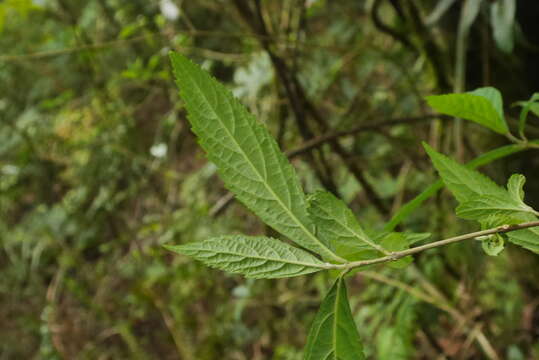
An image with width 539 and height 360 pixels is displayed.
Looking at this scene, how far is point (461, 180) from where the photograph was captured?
0.37 metres

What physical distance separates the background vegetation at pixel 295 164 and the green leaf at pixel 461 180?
0.37 m

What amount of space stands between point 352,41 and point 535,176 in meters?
1.57

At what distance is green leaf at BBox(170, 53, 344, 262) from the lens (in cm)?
33

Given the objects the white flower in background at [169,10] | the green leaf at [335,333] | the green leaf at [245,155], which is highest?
the white flower in background at [169,10]

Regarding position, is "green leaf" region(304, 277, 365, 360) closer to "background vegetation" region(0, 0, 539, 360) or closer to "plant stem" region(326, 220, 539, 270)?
"plant stem" region(326, 220, 539, 270)

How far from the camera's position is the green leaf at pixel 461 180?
359mm

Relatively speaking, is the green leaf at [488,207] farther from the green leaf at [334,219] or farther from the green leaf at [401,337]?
→ the green leaf at [401,337]

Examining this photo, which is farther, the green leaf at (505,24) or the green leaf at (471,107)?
the green leaf at (505,24)

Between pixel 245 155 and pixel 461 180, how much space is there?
153mm

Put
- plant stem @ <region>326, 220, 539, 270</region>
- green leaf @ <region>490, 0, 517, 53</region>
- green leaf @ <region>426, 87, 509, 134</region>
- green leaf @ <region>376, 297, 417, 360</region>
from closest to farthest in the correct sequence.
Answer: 1. plant stem @ <region>326, 220, 539, 270</region>
2. green leaf @ <region>426, 87, 509, 134</region>
3. green leaf @ <region>490, 0, 517, 53</region>
4. green leaf @ <region>376, 297, 417, 360</region>

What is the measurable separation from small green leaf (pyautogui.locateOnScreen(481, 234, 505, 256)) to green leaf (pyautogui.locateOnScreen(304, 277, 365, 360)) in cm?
9

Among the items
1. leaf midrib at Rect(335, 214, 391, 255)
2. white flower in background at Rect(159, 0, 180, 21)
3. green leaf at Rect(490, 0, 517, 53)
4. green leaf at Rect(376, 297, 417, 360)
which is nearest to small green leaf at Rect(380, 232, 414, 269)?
leaf midrib at Rect(335, 214, 391, 255)

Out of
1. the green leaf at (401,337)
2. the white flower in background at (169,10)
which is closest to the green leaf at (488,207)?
the green leaf at (401,337)

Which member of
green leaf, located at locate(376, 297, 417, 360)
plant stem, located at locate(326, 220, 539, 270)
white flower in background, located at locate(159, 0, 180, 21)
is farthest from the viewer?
white flower in background, located at locate(159, 0, 180, 21)
